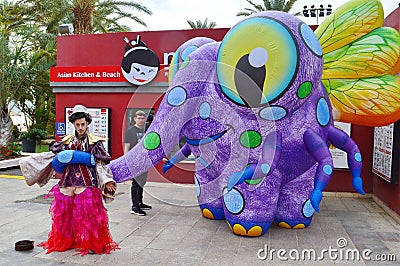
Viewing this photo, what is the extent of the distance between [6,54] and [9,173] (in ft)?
14.5

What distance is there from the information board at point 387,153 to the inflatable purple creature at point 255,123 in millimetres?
1445

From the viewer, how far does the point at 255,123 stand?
4.96 m

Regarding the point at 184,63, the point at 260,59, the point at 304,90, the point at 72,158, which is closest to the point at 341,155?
the point at 304,90

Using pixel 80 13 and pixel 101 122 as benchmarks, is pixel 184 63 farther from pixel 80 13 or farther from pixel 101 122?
pixel 80 13

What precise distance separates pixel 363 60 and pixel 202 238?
3.01 metres

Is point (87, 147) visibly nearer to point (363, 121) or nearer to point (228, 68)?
point (228, 68)

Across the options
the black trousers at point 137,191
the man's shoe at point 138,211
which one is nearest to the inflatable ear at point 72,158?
the black trousers at point 137,191

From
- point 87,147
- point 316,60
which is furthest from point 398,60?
point 87,147

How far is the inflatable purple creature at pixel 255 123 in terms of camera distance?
4449mm

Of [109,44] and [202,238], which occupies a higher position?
[109,44]

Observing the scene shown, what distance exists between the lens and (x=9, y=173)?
35.3ft

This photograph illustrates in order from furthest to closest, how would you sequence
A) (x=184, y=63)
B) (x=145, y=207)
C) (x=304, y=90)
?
(x=145, y=207) < (x=184, y=63) < (x=304, y=90)

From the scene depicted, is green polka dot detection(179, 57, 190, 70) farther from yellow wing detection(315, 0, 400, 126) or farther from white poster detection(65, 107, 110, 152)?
white poster detection(65, 107, 110, 152)

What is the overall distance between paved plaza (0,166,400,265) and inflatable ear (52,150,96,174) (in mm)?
1027
